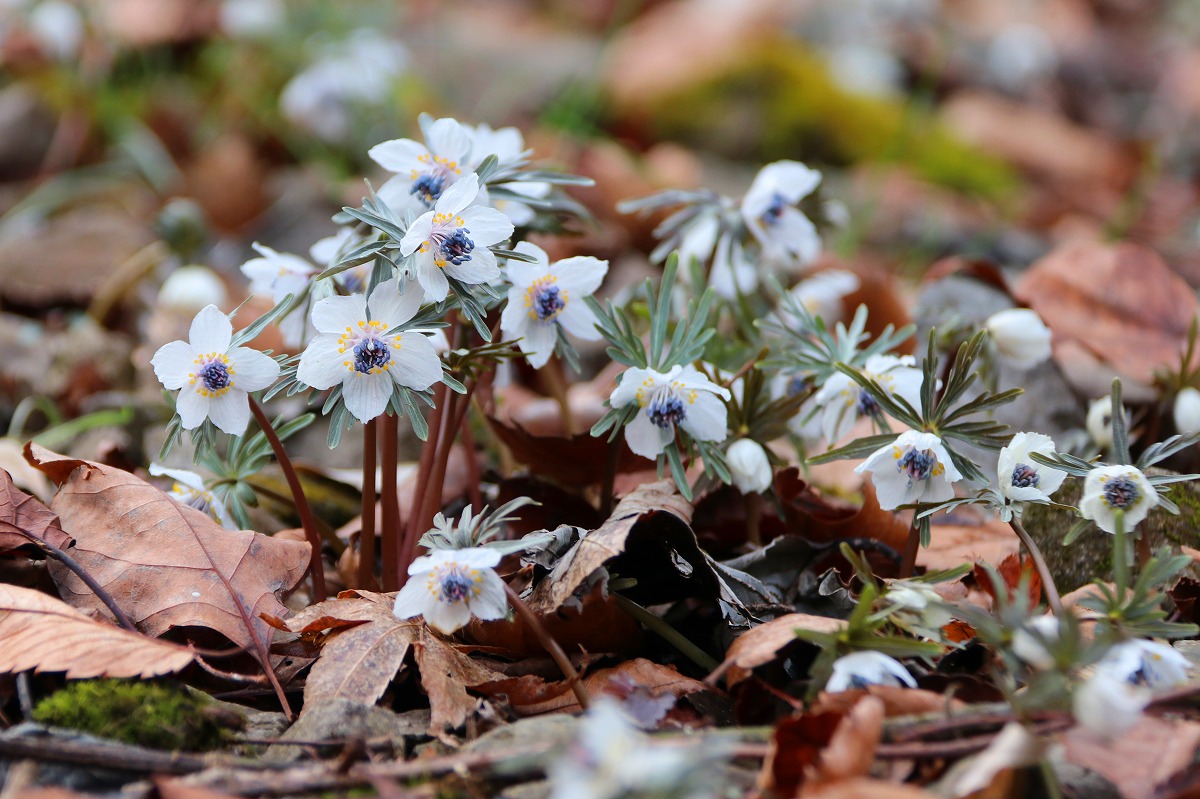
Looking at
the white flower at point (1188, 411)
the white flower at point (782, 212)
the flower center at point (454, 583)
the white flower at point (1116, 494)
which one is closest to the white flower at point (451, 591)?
the flower center at point (454, 583)

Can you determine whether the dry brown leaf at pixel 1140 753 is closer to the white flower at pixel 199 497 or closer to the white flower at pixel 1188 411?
the white flower at pixel 1188 411

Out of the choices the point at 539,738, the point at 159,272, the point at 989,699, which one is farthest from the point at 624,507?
the point at 159,272

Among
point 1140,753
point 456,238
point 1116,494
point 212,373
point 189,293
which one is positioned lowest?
point 189,293

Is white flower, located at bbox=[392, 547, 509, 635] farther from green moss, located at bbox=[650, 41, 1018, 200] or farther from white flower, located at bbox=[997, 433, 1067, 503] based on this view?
green moss, located at bbox=[650, 41, 1018, 200]

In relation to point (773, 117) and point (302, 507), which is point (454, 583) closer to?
point (302, 507)

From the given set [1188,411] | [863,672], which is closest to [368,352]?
[863,672]

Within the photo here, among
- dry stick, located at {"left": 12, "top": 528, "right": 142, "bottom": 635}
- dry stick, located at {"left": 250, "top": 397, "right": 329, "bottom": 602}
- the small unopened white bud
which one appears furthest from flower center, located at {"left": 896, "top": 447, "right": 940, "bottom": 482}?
the small unopened white bud
